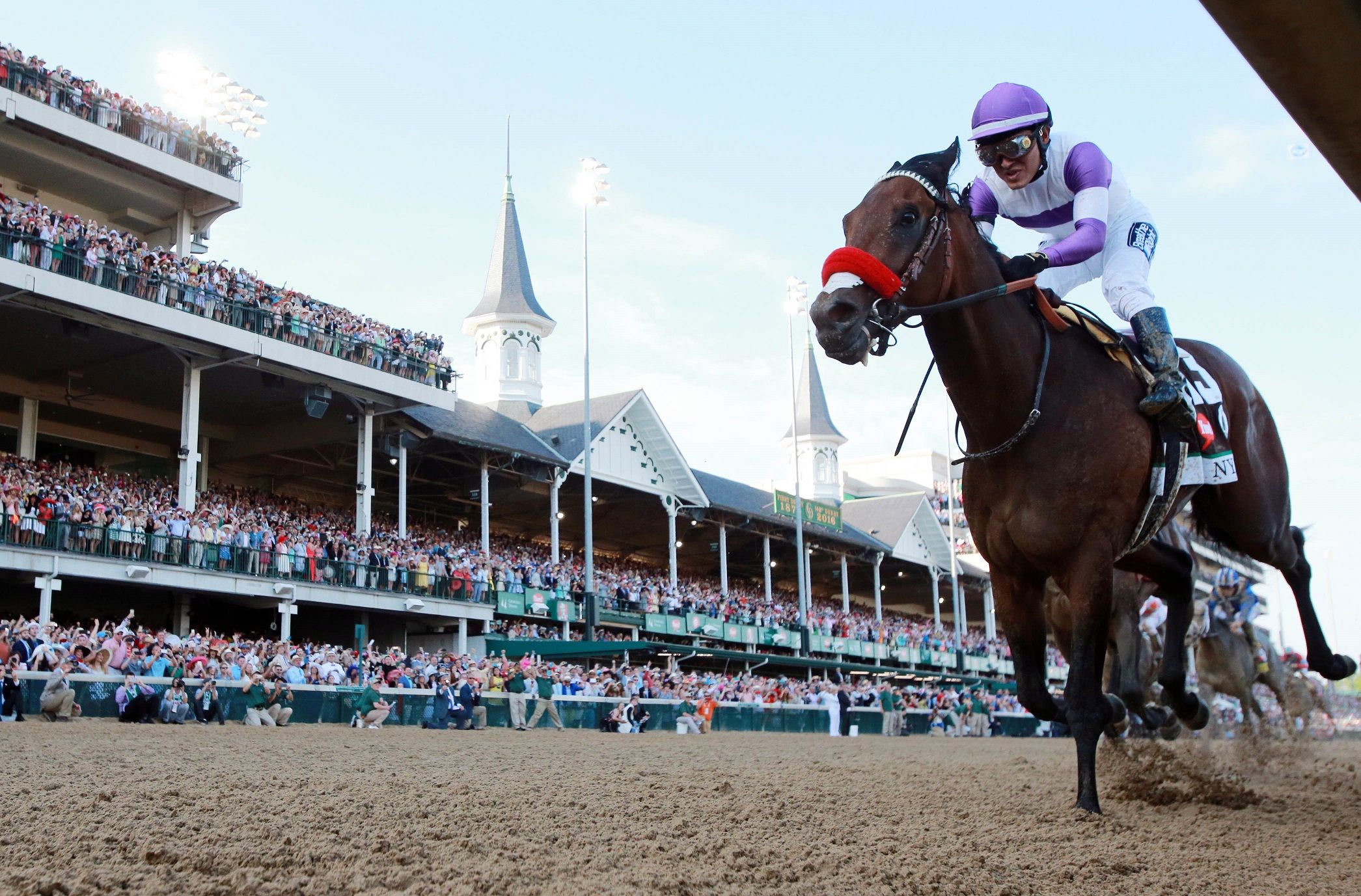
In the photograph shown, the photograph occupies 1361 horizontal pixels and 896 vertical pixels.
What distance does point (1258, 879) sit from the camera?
165 inches

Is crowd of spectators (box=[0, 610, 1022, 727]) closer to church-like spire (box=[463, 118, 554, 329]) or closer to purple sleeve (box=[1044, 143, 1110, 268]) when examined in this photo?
purple sleeve (box=[1044, 143, 1110, 268])

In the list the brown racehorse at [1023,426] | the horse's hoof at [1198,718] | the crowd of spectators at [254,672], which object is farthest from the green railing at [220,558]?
the brown racehorse at [1023,426]

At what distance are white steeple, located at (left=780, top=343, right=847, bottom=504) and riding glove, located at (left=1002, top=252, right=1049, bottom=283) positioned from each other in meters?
81.2

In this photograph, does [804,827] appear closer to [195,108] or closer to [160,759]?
[160,759]

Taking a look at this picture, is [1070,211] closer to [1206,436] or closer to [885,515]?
[1206,436]

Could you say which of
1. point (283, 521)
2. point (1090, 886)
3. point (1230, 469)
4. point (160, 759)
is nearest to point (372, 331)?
point (283, 521)

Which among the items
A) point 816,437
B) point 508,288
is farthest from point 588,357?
point 816,437

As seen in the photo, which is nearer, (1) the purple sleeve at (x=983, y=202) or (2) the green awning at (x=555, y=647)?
(1) the purple sleeve at (x=983, y=202)

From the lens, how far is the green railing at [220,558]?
23.2 meters

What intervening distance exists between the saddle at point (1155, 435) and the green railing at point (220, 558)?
22248 mm

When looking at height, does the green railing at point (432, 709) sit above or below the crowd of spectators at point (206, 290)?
below

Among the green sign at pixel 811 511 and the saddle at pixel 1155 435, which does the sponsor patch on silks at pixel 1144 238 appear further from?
the green sign at pixel 811 511

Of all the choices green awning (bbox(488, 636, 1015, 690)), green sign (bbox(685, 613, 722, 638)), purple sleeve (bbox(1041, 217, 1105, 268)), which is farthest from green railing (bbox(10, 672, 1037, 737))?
purple sleeve (bbox(1041, 217, 1105, 268))

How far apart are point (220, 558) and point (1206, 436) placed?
939 inches
